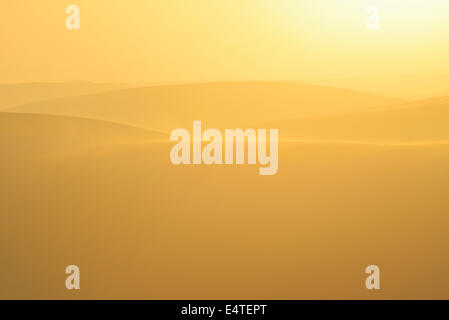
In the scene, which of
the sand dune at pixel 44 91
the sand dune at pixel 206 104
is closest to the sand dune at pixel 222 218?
the sand dune at pixel 206 104

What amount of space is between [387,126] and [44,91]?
73.7 inches

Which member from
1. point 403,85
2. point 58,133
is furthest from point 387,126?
point 58,133

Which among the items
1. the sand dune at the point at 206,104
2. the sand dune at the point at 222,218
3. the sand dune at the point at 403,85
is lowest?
the sand dune at the point at 222,218

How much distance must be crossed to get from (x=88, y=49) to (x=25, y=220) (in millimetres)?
992

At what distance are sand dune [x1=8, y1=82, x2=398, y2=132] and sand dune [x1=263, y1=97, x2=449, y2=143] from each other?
0.07 m

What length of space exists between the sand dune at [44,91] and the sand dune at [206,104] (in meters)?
0.03

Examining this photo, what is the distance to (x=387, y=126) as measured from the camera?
259 cm

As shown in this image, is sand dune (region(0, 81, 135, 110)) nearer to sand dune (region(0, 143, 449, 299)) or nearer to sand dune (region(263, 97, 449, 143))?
sand dune (region(0, 143, 449, 299))

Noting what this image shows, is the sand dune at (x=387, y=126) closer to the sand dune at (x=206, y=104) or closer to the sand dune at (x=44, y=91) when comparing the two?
the sand dune at (x=206, y=104)

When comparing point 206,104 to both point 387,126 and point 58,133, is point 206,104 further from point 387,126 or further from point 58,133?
point 387,126

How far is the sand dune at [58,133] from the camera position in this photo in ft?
8.55

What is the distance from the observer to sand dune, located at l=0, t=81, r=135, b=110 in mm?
2605
